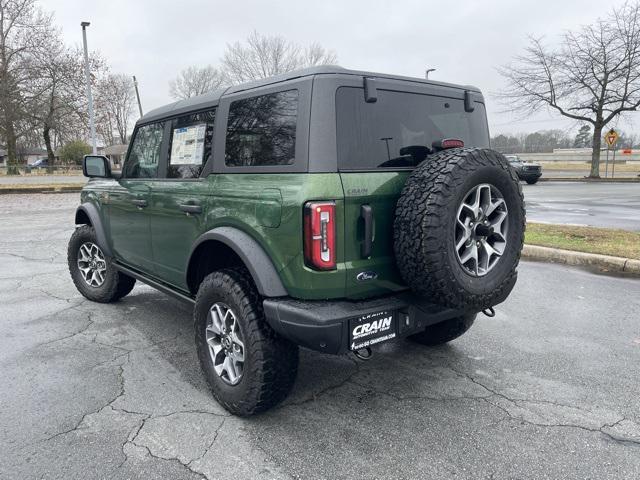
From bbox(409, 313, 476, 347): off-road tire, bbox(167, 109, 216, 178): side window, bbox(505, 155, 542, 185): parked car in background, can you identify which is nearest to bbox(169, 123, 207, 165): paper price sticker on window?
bbox(167, 109, 216, 178): side window

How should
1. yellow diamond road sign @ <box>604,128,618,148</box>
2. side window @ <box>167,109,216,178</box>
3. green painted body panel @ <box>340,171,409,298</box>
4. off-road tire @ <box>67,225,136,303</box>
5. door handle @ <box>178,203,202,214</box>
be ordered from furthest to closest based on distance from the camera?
yellow diamond road sign @ <box>604,128,618,148</box> < off-road tire @ <box>67,225,136,303</box> < side window @ <box>167,109,216,178</box> < door handle @ <box>178,203,202,214</box> < green painted body panel @ <box>340,171,409,298</box>

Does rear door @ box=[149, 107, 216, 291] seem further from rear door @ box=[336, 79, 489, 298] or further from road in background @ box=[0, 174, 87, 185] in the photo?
road in background @ box=[0, 174, 87, 185]

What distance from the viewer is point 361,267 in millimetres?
2488

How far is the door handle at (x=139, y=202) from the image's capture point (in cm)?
374

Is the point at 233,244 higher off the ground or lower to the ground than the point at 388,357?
higher

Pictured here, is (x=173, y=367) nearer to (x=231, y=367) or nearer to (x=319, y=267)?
(x=231, y=367)

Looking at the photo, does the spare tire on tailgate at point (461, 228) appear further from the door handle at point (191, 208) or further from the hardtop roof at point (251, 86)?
the door handle at point (191, 208)

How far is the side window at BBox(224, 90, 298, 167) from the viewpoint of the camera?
257cm

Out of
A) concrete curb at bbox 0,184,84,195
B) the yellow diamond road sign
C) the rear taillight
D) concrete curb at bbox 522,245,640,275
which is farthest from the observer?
the yellow diamond road sign

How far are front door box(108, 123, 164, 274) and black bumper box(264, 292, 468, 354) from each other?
181 cm

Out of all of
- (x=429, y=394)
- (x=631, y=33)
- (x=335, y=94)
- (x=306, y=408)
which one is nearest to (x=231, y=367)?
(x=306, y=408)

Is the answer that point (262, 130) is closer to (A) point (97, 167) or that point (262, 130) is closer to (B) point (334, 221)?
(B) point (334, 221)

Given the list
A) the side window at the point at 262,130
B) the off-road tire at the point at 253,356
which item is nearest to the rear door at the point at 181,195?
the side window at the point at 262,130

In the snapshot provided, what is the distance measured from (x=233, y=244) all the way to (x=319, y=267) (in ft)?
1.90
